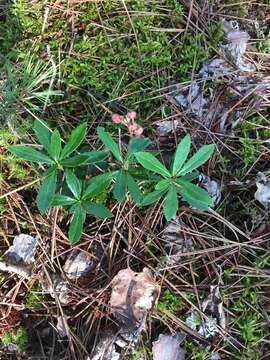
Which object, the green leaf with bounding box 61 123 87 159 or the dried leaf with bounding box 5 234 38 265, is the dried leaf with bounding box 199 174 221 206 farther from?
the dried leaf with bounding box 5 234 38 265

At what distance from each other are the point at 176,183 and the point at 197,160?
129 millimetres

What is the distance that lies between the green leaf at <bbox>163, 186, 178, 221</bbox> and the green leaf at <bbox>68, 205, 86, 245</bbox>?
1.07ft

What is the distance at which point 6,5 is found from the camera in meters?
2.47

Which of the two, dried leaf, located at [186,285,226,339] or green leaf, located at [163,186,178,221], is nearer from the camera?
green leaf, located at [163,186,178,221]

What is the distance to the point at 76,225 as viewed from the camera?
185 centimetres

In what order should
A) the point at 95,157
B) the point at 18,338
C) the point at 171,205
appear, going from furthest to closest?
the point at 18,338 → the point at 95,157 → the point at 171,205

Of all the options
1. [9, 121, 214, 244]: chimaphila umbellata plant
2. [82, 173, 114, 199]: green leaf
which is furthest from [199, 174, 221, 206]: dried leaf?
[82, 173, 114, 199]: green leaf

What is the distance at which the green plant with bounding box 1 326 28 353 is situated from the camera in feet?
6.73

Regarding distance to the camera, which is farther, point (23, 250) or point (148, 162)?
point (23, 250)

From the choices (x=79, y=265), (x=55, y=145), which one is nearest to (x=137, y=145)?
(x=55, y=145)

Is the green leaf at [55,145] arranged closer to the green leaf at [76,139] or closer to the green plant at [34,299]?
the green leaf at [76,139]

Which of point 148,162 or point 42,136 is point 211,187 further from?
point 42,136

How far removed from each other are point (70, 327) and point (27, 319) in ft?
0.68

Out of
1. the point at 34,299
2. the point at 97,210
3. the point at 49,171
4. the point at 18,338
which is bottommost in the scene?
the point at 18,338
